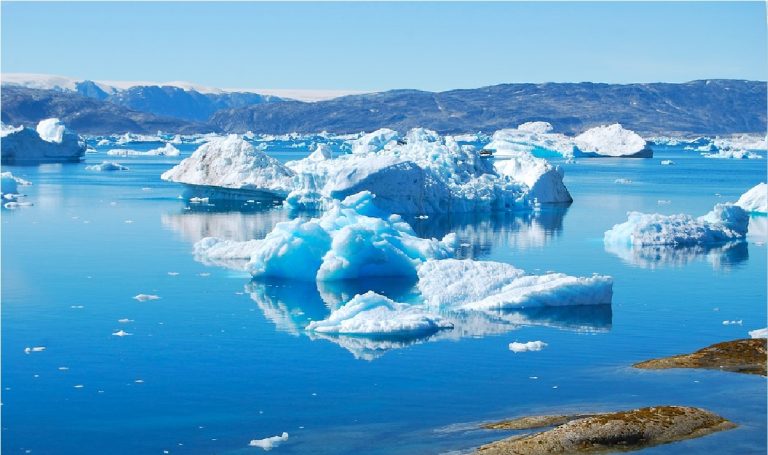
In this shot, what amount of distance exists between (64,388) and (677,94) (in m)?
162

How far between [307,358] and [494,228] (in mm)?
13198

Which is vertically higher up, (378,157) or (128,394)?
(378,157)

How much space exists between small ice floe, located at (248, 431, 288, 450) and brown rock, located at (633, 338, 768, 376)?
4.20 m

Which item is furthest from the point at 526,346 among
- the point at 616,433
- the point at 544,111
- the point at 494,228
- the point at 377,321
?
the point at 544,111

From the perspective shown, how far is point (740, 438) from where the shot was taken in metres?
7.44

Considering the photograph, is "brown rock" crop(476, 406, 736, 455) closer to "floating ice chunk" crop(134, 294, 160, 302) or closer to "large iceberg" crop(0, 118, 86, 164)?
"floating ice chunk" crop(134, 294, 160, 302)

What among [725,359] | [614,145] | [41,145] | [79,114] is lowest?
[725,359]

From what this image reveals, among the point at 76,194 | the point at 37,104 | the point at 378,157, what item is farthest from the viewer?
Answer: the point at 37,104

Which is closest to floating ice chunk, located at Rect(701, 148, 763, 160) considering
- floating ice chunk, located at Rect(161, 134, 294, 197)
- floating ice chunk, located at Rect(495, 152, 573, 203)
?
floating ice chunk, located at Rect(495, 152, 573, 203)

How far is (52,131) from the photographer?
53219 millimetres

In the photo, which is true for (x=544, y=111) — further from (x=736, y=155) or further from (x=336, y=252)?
(x=336, y=252)

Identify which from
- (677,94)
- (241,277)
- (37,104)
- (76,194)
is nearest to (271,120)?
(37,104)

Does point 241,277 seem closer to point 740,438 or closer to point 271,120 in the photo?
point 740,438

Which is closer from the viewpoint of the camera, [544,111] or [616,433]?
[616,433]
